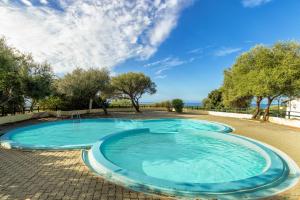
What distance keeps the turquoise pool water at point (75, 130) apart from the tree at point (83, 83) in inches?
136

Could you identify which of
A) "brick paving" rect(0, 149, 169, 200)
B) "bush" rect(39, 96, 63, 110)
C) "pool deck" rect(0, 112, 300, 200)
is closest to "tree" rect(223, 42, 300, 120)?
"pool deck" rect(0, 112, 300, 200)

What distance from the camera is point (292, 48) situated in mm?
15531

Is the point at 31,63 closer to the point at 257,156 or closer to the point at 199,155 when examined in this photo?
the point at 199,155

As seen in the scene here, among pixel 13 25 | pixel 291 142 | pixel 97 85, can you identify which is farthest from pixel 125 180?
pixel 97 85

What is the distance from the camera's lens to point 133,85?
25.3 metres

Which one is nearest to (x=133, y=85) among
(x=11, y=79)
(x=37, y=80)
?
(x=37, y=80)

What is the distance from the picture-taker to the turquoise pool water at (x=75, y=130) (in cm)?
984

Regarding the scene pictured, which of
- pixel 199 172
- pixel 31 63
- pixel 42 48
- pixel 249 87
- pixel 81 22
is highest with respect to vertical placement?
pixel 81 22

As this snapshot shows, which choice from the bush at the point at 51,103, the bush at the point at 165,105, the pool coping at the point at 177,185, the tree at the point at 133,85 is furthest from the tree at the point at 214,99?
the pool coping at the point at 177,185

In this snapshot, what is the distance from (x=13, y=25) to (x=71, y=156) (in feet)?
36.4

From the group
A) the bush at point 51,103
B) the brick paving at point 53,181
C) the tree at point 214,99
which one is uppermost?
the tree at point 214,99

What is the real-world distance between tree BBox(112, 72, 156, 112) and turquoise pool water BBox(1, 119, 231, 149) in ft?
25.7

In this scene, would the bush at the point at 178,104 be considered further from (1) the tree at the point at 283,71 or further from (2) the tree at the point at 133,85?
(1) the tree at the point at 283,71

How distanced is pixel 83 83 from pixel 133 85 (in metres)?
7.61
